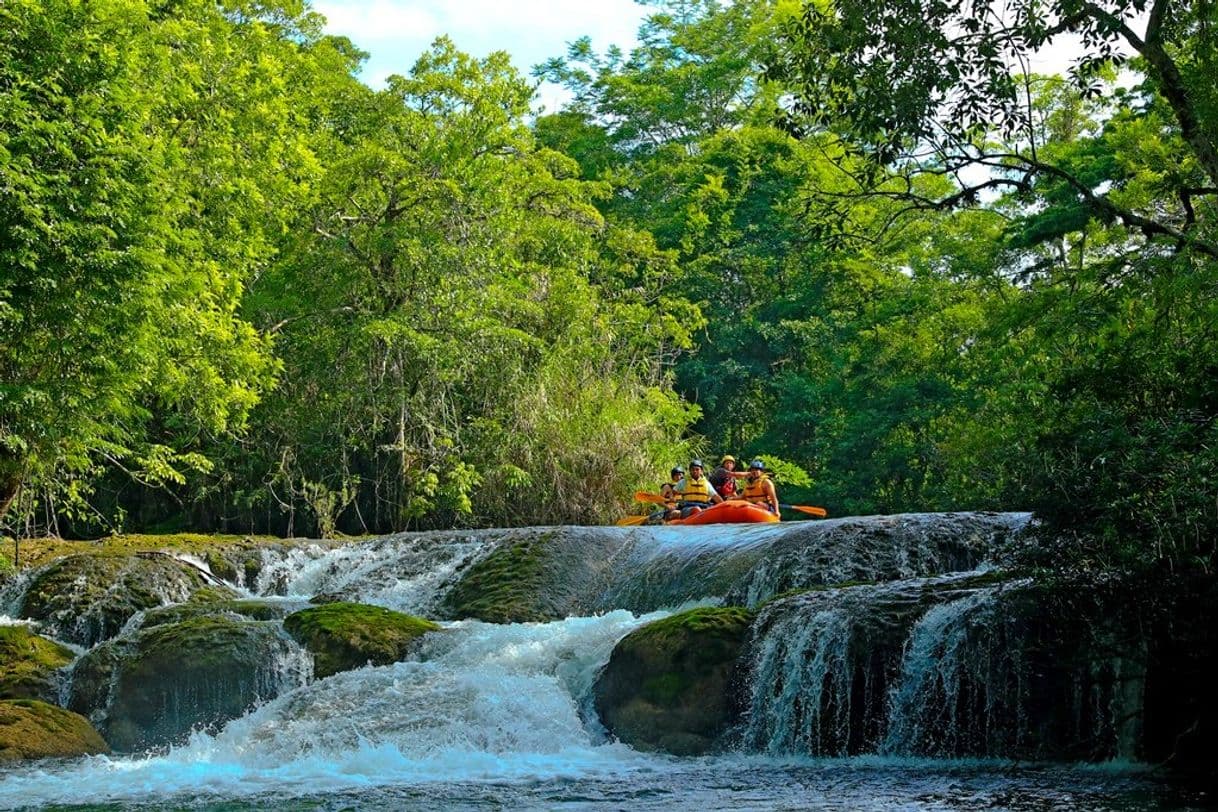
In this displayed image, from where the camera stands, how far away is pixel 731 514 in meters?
16.5

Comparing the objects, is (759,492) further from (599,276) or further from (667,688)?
(599,276)

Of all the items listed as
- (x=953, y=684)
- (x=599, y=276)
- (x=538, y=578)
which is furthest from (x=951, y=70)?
(x=599, y=276)

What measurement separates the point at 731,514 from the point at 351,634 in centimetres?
668

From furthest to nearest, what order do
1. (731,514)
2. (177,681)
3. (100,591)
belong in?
(731,514) → (100,591) → (177,681)

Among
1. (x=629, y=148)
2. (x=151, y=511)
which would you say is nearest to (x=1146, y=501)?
(x=151, y=511)

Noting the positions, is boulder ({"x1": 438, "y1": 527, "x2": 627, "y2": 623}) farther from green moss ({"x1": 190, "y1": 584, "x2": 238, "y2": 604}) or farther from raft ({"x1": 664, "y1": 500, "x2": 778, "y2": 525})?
green moss ({"x1": 190, "y1": 584, "x2": 238, "y2": 604})

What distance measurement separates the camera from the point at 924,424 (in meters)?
25.6

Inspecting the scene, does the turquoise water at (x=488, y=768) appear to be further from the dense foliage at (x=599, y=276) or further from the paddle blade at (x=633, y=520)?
the paddle blade at (x=633, y=520)

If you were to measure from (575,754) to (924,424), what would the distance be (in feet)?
58.7

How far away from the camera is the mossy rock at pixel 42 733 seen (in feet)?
30.9

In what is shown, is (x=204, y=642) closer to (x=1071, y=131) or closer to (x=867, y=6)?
(x=867, y=6)

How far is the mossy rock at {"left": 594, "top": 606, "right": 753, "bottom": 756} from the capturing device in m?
9.19

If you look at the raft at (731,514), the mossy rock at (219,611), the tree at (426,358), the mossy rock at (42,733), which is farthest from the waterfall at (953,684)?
the tree at (426,358)

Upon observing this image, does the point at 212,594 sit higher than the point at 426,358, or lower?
lower
